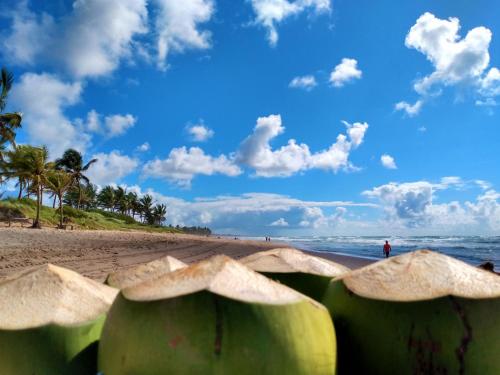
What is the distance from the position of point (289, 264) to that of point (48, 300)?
1.59 ft

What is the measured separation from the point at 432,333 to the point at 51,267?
71cm

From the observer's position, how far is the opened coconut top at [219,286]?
565 mm

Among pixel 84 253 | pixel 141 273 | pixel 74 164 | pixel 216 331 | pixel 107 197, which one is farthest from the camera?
pixel 107 197

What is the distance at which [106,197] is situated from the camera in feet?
247

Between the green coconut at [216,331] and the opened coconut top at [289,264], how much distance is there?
27 cm

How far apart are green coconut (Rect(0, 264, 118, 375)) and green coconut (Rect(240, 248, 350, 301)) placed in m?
0.34

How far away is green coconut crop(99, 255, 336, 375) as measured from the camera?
0.53 metres

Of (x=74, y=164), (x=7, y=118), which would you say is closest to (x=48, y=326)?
(x=7, y=118)

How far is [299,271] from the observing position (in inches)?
33.7

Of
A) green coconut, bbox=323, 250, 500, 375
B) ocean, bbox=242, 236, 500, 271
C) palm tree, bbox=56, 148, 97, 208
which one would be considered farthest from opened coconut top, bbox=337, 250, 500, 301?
palm tree, bbox=56, 148, 97, 208

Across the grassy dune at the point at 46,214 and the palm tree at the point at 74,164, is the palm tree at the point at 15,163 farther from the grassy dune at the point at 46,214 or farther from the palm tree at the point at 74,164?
the palm tree at the point at 74,164

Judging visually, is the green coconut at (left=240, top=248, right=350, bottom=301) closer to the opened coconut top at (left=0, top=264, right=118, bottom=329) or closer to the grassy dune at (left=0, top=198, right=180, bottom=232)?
the opened coconut top at (left=0, top=264, right=118, bottom=329)

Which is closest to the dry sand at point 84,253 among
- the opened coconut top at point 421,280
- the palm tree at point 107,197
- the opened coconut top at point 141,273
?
the opened coconut top at point 141,273

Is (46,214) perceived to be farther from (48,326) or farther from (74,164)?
(48,326)
